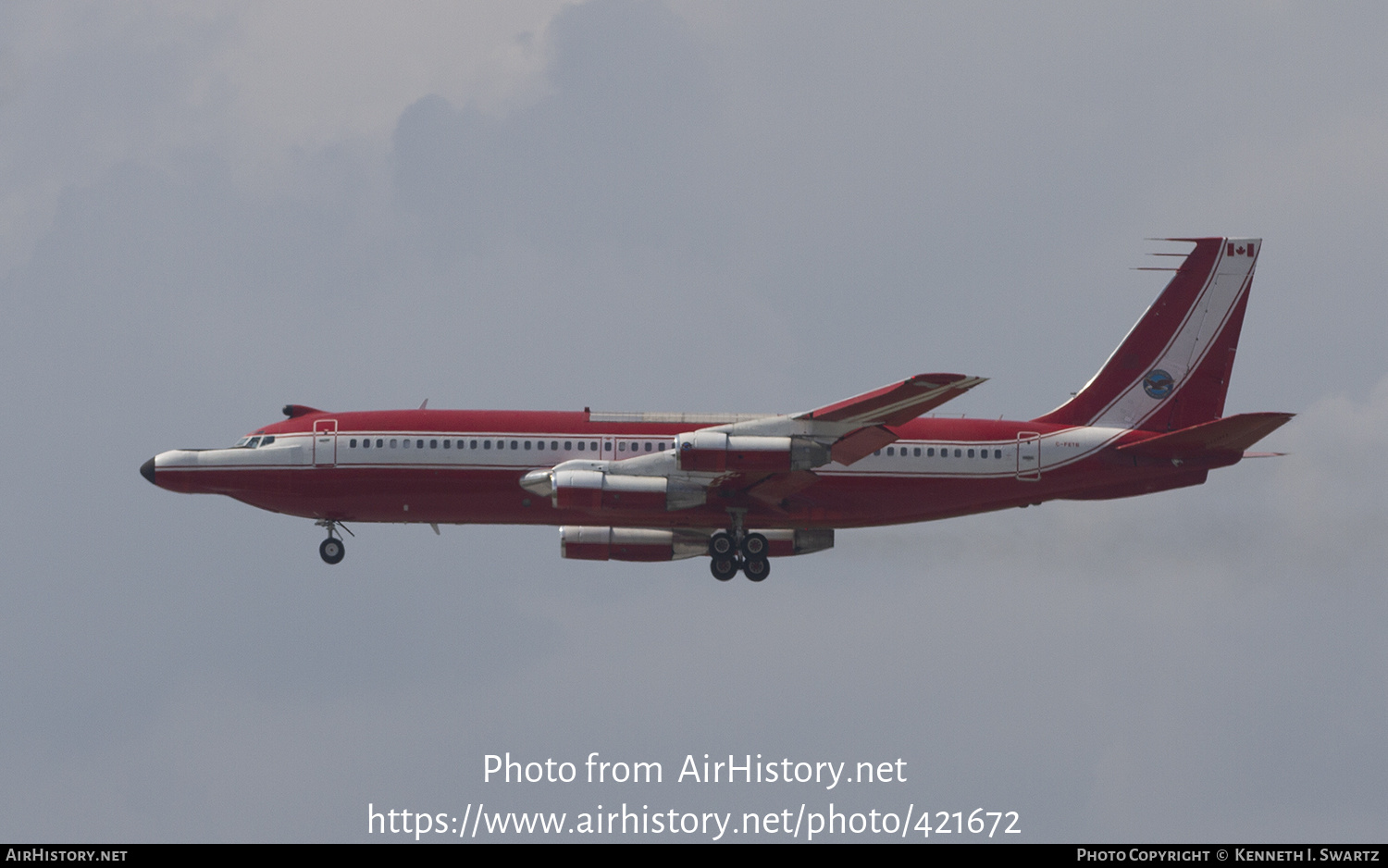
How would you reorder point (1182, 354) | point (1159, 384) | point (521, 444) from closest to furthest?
1. point (521, 444)
2. point (1159, 384)
3. point (1182, 354)

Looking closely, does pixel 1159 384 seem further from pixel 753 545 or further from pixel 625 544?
pixel 625 544

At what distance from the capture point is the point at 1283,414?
46.2 metres

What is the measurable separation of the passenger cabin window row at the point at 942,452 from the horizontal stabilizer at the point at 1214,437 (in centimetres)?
407

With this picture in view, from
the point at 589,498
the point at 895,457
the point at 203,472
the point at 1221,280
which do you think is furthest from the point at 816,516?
the point at 203,472

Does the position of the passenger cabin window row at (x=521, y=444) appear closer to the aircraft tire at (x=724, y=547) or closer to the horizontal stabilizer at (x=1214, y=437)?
the aircraft tire at (x=724, y=547)

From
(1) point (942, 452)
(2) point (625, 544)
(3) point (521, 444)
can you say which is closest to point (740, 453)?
(1) point (942, 452)

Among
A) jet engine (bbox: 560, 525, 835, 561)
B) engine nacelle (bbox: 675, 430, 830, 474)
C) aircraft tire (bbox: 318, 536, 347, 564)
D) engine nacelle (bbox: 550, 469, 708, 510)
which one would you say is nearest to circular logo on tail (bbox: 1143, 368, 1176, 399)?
jet engine (bbox: 560, 525, 835, 561)

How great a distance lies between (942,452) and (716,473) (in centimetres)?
734

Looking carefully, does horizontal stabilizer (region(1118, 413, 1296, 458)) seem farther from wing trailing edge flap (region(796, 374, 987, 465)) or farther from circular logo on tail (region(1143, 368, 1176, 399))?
wing trailing edge flap (region(796, 374, 987, 465))

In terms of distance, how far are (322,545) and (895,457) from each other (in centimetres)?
1822

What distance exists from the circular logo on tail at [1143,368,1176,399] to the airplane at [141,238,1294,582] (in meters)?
0.04

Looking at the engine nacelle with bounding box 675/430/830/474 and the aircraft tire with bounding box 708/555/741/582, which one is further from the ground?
the engine nacelle with bounding box 675/430/830/474

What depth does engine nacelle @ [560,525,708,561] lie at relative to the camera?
54.1m

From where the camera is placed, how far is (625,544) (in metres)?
54.4
